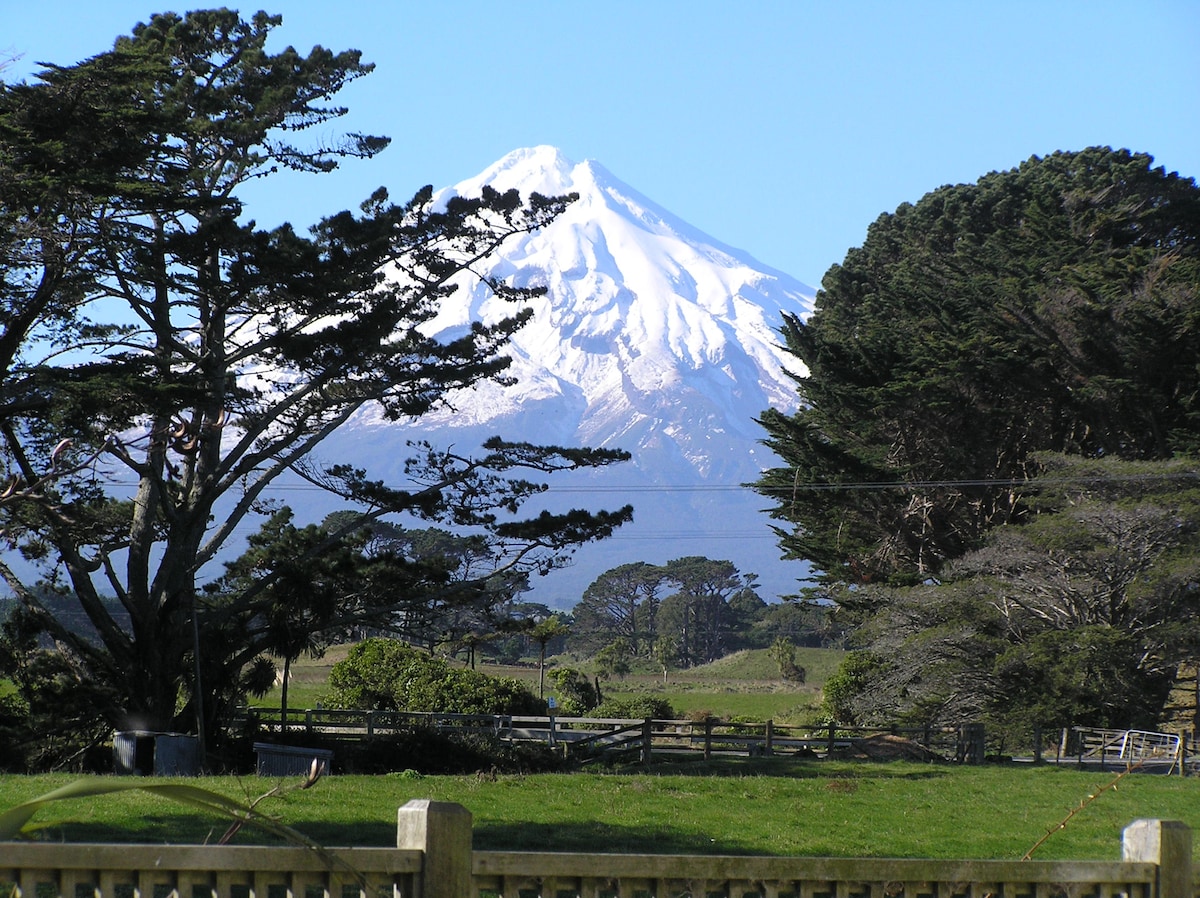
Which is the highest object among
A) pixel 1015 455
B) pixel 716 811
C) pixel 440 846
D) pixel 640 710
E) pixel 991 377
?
pixel 991 377

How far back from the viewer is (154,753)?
21.8 m

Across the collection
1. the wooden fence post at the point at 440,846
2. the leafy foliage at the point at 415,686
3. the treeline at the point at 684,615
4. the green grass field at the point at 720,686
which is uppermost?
the treeline at the point at 684,615

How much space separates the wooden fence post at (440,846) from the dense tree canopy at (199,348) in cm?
1740

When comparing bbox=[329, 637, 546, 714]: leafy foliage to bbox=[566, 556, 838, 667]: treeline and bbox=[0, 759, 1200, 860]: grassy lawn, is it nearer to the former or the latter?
bbox=[0, 759, 1200, 860]: grassy lawn

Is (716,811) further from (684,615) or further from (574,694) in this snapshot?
(684,615)

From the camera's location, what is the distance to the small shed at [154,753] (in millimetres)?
21484

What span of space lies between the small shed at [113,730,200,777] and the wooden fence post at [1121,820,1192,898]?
19326 mm

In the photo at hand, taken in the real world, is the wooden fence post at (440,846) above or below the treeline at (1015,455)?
below

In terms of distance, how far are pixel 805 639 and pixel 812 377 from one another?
7258 centimetres

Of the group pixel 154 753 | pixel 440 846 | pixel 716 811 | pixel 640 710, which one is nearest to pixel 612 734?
pixel 154 753

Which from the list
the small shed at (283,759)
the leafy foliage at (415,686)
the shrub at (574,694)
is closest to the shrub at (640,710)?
the shrub at (574,694)

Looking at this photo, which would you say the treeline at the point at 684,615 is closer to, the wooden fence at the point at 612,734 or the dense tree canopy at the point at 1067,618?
the dense tree canopy at the point at 1067,618

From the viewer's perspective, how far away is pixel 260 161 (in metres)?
27.5

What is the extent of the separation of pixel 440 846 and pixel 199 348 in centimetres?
2457
